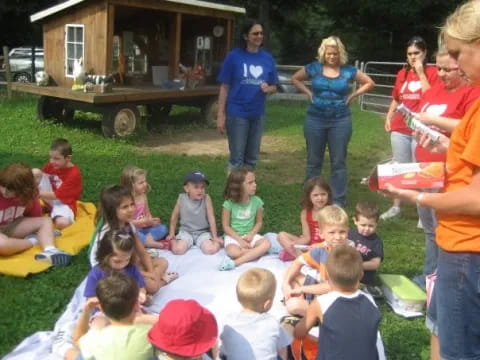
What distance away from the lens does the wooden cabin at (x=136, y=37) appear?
33.5 ft

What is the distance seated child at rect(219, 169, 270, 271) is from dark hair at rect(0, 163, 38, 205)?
1.63m

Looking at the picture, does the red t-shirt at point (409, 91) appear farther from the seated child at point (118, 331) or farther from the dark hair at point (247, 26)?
the seated child at point (118, 331)

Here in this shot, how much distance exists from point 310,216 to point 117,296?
2.36m

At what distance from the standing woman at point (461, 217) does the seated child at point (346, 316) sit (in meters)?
0.42

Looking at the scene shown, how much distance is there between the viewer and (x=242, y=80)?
19.4 feet

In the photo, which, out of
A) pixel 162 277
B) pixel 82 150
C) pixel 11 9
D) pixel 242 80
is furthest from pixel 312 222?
pixel 11 9

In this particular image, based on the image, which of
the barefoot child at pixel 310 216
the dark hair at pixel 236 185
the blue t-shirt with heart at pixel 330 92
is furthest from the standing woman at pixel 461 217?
the blue t-shirt with heart at pixel 330 92

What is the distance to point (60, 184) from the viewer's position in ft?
17.5

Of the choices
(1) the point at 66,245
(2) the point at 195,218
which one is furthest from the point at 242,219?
Result: (1) the point at 66,245

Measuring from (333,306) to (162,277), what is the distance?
1.91 meters

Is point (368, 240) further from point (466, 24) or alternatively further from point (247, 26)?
point (247, 26)

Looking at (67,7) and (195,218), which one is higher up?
(67,7)

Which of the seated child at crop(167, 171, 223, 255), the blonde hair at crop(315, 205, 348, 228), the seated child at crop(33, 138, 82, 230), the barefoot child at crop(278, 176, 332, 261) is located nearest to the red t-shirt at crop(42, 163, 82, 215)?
the seated child at crop(33, 138, 82, 230)

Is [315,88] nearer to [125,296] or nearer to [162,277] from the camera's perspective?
[162,277]
